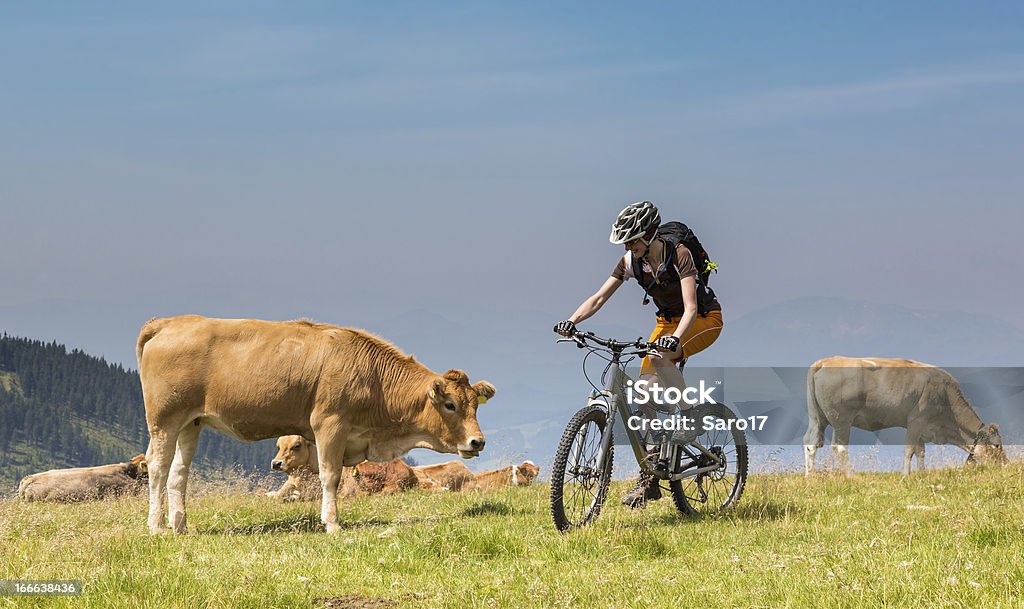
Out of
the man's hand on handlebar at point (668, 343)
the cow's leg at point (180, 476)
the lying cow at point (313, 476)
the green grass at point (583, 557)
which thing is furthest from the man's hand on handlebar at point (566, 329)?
the lying cow at point (313, 476)

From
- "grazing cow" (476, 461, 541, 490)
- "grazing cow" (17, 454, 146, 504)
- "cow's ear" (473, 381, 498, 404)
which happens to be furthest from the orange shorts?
"grazing cow" (17, 454, 146, 504)

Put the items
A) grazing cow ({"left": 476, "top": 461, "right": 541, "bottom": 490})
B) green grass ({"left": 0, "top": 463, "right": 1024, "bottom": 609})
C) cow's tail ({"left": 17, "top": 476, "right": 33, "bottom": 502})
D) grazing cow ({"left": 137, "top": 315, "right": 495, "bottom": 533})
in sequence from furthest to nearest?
1. cow's tail ({"left": 17, "top": 476, "right": 33, "bottom": 502})
2. grazing cow ({"left": 476, "top": 461, "right": 541, "bottom": 490})
3. grazing cow ({"left": 137, "top": 315, "right": 495, "bottom": 533})
4. green grass ({"left": 0, "top": 463, "right": 1024, "bottom": 609})

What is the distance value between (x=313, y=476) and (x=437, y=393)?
468 cm

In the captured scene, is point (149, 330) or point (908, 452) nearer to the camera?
point (149, 330)

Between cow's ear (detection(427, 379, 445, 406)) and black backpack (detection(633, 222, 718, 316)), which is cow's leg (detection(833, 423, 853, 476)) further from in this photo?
black backpack (detection(633, 222, 718, 316))

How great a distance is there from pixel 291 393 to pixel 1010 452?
13.1 m

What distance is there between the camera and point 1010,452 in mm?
19078

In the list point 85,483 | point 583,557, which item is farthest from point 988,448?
point 85,483

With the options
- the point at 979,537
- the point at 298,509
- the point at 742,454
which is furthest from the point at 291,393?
the point at 979,537

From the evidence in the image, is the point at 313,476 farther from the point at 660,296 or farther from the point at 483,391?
the point at 660,296

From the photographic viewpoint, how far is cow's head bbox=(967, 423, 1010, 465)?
18.7 meters

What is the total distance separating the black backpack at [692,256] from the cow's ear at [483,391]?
3498 mm

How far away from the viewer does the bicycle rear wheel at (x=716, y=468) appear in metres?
11.3

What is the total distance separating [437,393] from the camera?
1352cm
